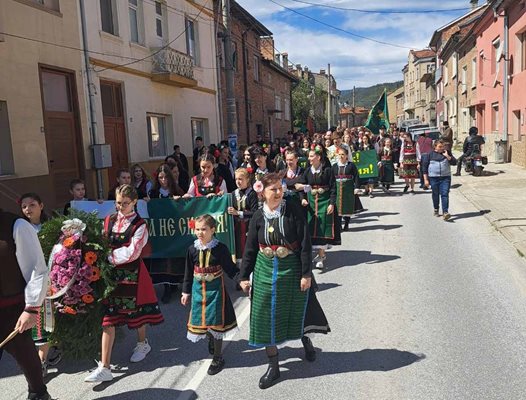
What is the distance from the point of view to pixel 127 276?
4586 millimetres

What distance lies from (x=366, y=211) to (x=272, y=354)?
8.65 m

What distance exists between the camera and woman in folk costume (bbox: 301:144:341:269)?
7.70m

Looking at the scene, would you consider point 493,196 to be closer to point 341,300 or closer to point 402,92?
point 341,300

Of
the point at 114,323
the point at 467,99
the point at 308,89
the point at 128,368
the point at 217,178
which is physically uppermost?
the point at 308,89

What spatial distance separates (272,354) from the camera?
4254mm

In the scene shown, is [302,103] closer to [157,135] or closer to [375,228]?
[157,135]

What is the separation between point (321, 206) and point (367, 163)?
7258mm

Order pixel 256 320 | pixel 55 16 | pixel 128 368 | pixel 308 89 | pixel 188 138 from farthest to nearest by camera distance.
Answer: pixel 308 89, pixel 188 138, pixel 55 16, pixel 128 368, pixel 256 320

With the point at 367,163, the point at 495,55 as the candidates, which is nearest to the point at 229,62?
the point at 367,163

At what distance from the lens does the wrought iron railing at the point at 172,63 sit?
16.5 m

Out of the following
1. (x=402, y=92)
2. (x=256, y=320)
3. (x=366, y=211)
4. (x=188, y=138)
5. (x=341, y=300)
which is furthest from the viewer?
(x=402, y=92)

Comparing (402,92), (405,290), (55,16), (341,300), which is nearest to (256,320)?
(341,300)

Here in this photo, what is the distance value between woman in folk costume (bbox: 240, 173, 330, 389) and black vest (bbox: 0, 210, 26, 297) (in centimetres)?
176

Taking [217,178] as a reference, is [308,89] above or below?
above
